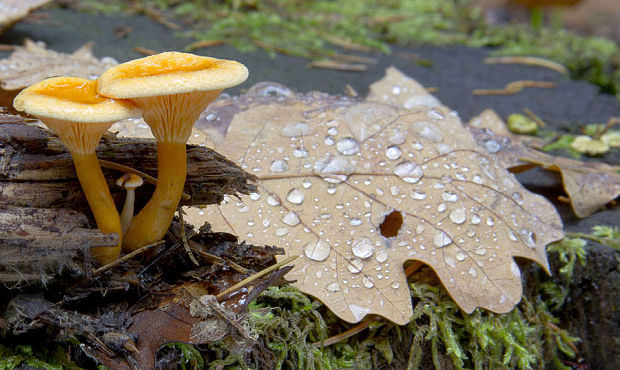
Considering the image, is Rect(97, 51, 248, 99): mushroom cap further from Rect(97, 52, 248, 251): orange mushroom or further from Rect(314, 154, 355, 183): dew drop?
Rect(314, 154, 355, 183): dew drop

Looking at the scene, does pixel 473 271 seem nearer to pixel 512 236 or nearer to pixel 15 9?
pixel 512 236

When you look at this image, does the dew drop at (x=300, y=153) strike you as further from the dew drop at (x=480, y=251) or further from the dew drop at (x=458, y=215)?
the dew drop at (x=480, y=251)

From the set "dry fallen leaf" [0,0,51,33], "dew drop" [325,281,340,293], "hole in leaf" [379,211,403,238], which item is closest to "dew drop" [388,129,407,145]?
"hole in leaf" [379,211,403,238]

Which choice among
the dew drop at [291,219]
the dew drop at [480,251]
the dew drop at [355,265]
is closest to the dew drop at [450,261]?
the dew drop at [480,251]

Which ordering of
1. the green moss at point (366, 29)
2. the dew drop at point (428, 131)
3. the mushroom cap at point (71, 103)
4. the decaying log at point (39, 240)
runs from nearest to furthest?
the mushroom cap at point (71, 103), the decaying log at point (39, 240), the dew drop at point (428, 131), the green moss at point (366, 29)

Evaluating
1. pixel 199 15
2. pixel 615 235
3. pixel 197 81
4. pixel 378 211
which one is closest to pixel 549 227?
pixel 615 235

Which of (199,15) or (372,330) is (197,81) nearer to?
(372,330)
